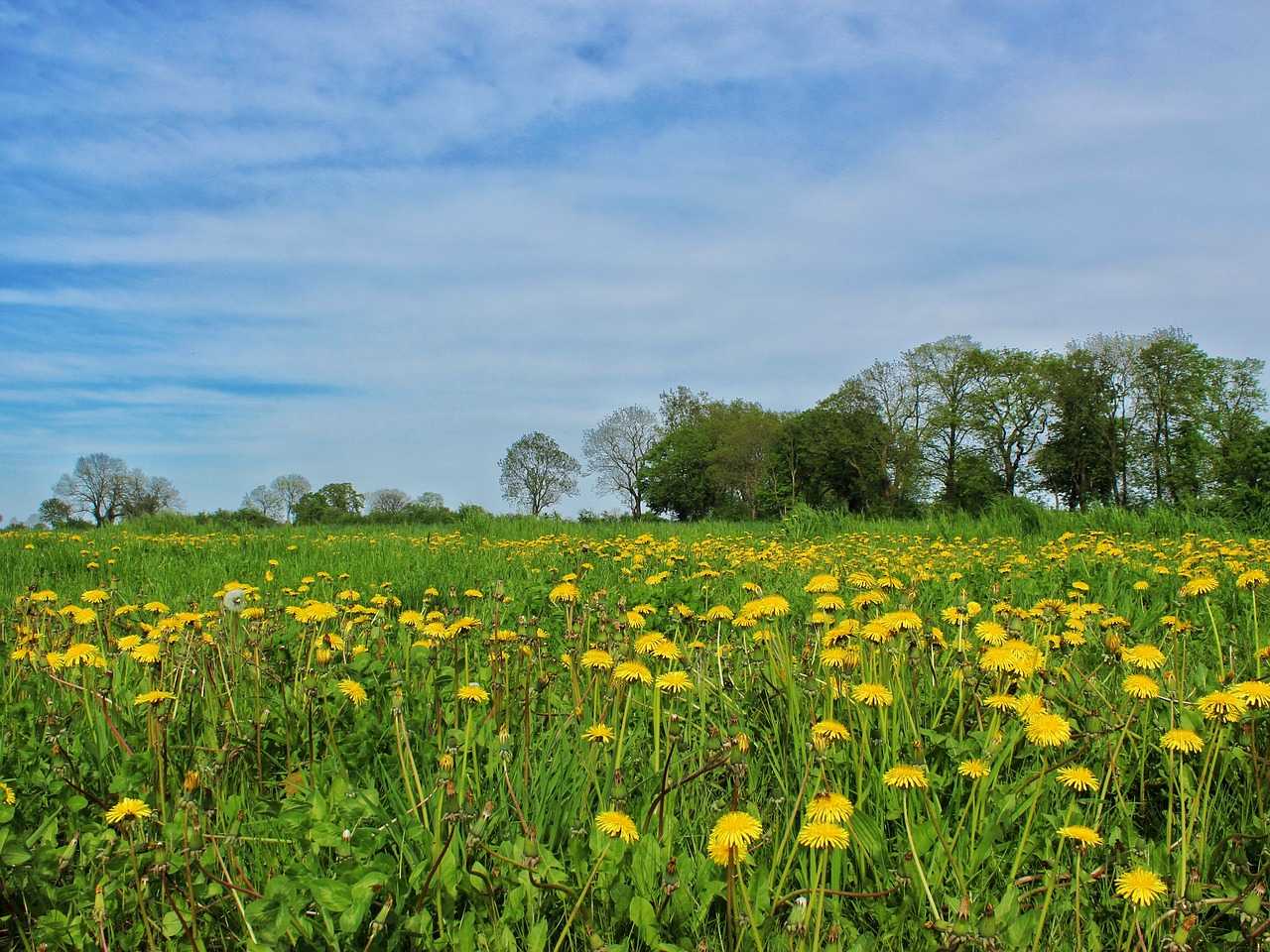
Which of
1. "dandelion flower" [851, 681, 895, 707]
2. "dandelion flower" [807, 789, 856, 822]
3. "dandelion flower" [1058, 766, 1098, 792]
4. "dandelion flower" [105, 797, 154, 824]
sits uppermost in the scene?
"dandelion flower" [851, 681, 895, 707]

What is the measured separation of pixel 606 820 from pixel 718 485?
55118mm

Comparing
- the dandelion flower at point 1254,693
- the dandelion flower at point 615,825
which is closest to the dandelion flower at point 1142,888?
the dandelion flower at point 1254,693

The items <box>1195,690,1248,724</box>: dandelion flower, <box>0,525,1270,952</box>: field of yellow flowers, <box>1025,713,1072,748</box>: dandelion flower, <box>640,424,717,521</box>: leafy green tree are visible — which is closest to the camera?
<box>0,525,1270,952</box>: field of yellow flowers

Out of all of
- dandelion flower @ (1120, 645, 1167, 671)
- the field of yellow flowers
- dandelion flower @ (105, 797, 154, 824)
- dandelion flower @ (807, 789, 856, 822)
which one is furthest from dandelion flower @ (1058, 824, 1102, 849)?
dandelion flower @ (105, 797, 154, 824)

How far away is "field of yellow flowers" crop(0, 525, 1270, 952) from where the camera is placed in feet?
5.33

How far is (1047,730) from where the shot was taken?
1.77m

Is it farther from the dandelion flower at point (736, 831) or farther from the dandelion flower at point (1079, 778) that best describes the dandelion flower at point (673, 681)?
the dandelion flower at point (1079, 778)

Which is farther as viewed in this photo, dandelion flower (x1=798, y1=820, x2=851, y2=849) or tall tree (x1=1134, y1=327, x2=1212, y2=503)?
tall tree (x1=1134, y1=327, x2=1212, y2=503)

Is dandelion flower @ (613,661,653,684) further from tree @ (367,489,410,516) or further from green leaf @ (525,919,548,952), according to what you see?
tree @ (367,489,410,516)

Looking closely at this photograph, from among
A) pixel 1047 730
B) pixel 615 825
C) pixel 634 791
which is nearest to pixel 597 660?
pixel 634 791

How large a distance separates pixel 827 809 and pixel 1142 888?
653 mm

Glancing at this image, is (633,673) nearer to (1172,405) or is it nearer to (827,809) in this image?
(827,809)

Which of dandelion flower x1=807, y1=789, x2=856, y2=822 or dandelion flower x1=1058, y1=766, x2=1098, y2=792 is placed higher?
dandelion flower x1=807, y1=789, x2=856, y2=822

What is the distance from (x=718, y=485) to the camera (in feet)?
185
